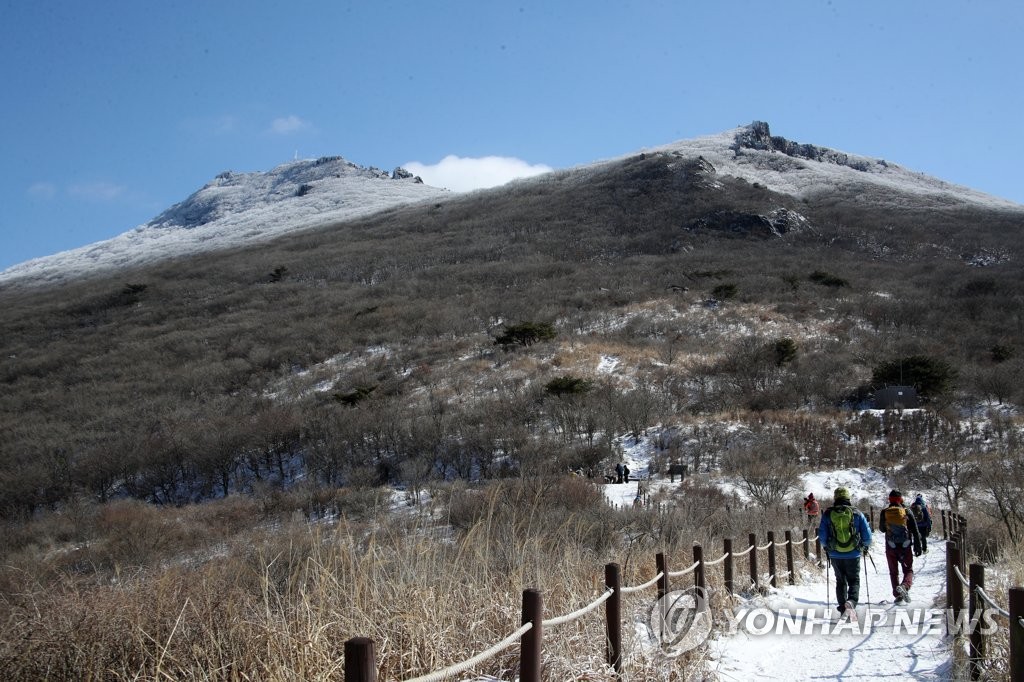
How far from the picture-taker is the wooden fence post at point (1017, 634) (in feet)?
10.8

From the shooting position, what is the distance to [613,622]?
417cm

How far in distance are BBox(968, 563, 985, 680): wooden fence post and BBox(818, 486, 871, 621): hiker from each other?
207 centimetres

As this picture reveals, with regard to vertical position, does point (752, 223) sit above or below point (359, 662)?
above

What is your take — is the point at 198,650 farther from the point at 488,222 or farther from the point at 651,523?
the point at 488,222

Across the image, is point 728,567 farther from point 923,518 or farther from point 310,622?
point 923,518

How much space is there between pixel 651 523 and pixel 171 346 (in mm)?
41971

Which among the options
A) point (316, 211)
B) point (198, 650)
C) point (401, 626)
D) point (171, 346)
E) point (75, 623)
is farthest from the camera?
point (316, 211)

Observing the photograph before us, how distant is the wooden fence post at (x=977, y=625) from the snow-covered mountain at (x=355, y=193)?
81.1 meters

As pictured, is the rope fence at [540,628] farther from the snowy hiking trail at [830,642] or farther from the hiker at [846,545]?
the hiker at [846,545]

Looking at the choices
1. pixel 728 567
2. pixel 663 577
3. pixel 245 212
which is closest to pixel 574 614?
pixel 663 577

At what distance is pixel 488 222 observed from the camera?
2876 inches

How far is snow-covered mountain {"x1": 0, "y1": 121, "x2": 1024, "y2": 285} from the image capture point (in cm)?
8631

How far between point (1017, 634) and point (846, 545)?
363 centimetres

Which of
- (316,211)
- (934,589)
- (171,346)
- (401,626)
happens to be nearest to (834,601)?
(934,589)
